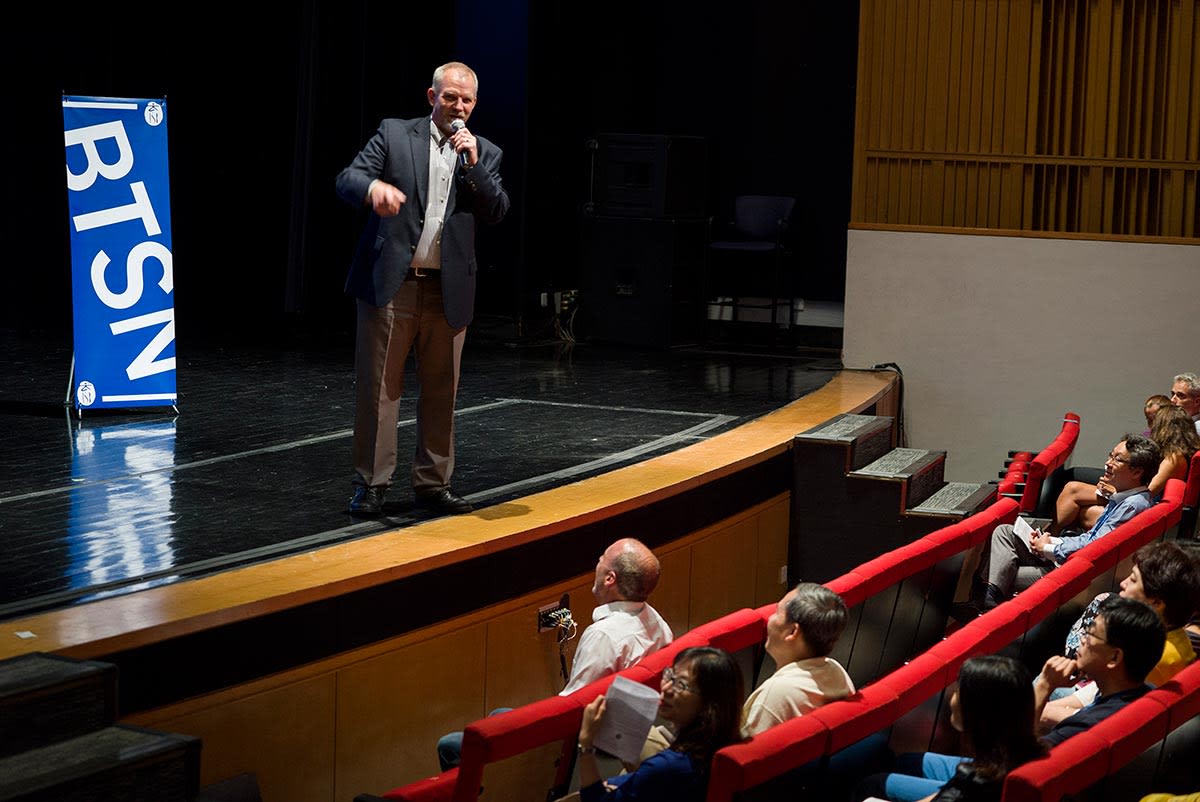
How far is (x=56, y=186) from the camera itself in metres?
8.45

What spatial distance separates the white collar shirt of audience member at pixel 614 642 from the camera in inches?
120

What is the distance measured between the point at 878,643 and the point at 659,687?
53.7 inches

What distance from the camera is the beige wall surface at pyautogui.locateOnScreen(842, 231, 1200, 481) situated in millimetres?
6957

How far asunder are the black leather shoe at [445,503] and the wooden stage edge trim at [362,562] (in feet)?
0.16

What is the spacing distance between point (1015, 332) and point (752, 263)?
185cm

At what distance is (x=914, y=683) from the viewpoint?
9.20 feet

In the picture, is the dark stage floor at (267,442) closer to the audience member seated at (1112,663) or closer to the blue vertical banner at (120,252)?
the blue vertical banner at (120,252)

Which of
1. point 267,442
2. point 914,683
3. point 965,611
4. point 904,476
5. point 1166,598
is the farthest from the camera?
point 904,476

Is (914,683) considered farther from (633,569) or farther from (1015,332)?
(1015,332)

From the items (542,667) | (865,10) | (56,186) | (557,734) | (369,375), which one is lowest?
(542,667)

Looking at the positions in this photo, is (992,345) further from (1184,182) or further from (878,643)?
(878,643)

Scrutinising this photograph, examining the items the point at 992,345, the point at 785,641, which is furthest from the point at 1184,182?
the point at 785,641

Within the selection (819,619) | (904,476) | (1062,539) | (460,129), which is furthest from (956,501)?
(819,619)

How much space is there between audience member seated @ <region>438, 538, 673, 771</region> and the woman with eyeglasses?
0.51 m
